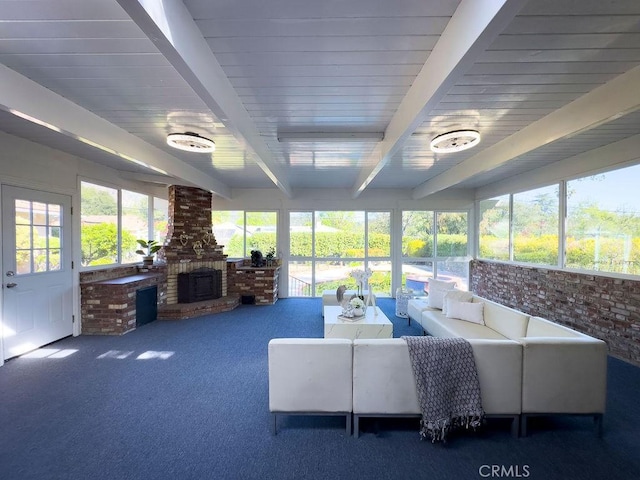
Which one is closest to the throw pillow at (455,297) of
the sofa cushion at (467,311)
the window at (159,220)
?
the sofa cushion at (467,311)

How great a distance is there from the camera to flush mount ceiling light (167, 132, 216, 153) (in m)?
2.95

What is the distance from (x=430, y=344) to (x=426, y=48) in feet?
6.49

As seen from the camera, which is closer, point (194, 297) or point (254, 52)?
point (254, 52)

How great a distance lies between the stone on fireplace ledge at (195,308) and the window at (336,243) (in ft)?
5.93

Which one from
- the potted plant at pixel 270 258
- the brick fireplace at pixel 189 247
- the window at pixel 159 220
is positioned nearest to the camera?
the brick fireplace at pixel 189 247

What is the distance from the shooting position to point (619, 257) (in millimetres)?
3387

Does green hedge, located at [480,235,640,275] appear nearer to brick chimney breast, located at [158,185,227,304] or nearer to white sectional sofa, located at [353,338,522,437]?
white sectional sofa, located at [353,338,522,437]

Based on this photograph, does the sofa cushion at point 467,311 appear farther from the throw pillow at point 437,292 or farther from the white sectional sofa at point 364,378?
the white sectional sofa at point 364,378

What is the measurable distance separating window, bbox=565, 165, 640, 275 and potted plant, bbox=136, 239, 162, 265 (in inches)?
275

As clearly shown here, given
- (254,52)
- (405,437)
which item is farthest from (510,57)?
(405,437)

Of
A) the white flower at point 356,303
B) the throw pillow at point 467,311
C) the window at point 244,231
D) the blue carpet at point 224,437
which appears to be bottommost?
the blue carpet at point 224,437

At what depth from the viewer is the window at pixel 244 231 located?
6.61m

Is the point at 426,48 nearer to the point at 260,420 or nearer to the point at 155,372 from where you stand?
the point at 260,420

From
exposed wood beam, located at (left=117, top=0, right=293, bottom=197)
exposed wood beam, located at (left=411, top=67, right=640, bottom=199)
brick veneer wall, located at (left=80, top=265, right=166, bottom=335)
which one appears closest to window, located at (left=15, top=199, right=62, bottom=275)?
brick veneer wall, located at (left=80, top=265, right=166, bottom=335)
